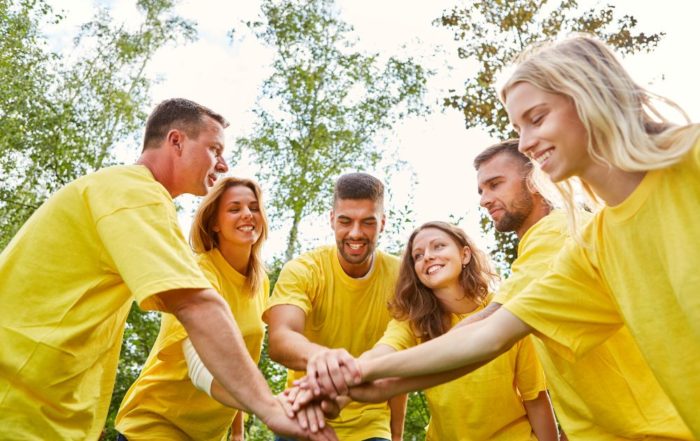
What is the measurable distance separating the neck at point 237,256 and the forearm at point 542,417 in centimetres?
218

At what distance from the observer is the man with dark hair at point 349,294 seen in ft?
17.0

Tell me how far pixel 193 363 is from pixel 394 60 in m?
17.3

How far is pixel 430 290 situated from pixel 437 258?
0.23 metres

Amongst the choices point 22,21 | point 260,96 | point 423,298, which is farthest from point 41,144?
point 423,298

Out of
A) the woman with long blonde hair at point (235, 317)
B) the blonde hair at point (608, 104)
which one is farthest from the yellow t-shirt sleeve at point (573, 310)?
the woman with long blonde hair at point (235, 317)

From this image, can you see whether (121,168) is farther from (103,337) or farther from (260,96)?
(260,96)

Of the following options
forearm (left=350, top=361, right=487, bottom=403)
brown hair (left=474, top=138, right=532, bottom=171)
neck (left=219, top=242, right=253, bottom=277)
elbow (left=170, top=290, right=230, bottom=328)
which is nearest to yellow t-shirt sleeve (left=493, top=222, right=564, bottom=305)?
forearm (left=350, top=361, right=487, bottom=403)

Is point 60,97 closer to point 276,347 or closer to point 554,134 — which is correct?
point 276,347

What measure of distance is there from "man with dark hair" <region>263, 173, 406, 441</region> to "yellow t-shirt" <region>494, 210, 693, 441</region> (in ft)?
5.80

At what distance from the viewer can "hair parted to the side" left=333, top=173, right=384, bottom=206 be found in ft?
18.0

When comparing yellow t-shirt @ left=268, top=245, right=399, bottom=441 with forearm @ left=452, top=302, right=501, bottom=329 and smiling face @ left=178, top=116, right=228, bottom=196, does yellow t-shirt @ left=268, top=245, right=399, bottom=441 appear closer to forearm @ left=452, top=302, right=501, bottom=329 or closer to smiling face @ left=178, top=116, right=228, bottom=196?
forearm @ left=452, top=302, right=501, bottom=329

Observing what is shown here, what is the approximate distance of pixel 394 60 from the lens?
67.4ft

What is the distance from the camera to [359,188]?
548 centimetres

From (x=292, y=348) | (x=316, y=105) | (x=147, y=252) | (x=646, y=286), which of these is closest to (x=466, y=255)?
(x=292, y=348)
